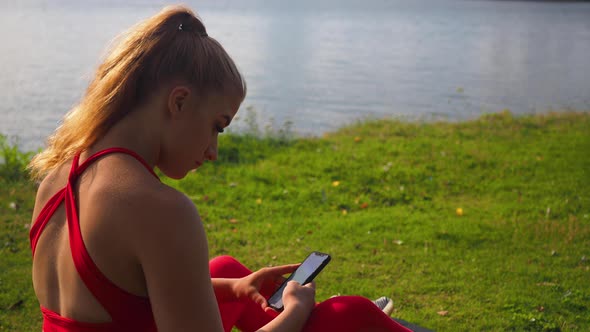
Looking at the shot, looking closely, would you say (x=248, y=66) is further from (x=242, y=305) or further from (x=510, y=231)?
(x=242, y=305)

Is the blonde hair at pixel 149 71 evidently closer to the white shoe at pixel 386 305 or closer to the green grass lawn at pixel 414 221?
the white shoe at pixel 386 305

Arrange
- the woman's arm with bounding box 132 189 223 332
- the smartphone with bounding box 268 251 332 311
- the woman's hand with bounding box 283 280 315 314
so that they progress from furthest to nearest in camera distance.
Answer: the smartphone with bounding box 268 251 332 311
the woman's hand with bounding box 283 280 315 314
the woman's arm with bounding box 132 189 223 332

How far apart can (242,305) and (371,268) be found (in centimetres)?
245

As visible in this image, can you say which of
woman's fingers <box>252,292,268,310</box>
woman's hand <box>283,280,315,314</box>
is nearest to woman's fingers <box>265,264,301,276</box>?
woman's fingers <box>252,292,268,310</box>

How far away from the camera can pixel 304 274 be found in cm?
269

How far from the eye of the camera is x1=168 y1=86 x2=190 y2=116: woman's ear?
1.94m

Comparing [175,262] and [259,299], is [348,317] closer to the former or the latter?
[259,299]

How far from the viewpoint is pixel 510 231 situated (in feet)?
18.8

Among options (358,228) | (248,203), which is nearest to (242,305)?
(358,228)

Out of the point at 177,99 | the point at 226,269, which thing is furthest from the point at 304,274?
the point at 177,99

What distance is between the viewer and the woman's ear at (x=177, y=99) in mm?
1939

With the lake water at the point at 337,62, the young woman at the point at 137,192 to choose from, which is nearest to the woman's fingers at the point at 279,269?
the young woman at the point at 137,192

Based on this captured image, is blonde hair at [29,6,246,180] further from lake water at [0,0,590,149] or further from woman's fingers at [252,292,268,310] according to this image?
lake water at [0,0,590,149]

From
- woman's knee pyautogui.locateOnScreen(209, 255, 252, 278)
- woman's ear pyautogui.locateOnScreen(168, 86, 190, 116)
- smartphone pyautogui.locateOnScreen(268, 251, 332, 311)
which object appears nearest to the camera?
woman's ear pyautogui.locateOnScreen(168, 86, 190, 116)
